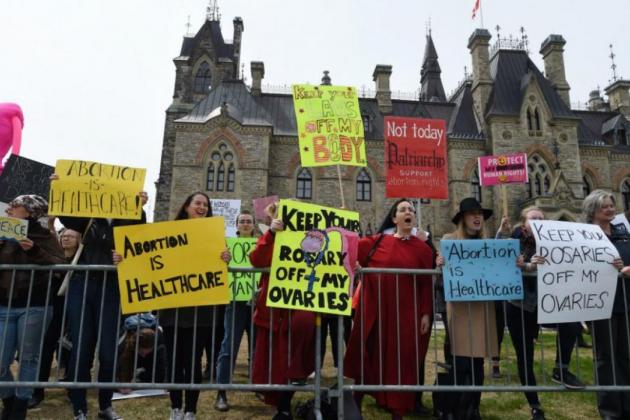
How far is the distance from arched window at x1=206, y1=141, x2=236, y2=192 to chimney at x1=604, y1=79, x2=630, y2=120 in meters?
28.9

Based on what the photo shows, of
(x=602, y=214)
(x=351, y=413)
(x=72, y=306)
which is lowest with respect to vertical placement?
(x=351, y=413)

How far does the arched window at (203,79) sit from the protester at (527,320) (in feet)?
88.3

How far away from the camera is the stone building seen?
23219 mm

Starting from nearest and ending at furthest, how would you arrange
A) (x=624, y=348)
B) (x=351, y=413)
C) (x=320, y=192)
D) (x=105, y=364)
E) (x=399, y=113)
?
(x=351, y=413), (x=105, y=364), (x=624, y=348), (x=320, y=192), (x=399, y=113)

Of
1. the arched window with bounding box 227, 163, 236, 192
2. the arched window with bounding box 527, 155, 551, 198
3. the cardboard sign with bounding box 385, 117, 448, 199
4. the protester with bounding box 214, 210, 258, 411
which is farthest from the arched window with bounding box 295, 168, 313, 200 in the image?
the protester with bounding box 214, 210, 258, 411

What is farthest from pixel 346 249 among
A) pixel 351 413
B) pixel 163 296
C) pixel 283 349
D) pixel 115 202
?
pixel 115 202

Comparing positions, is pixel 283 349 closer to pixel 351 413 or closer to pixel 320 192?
pixel 351 413

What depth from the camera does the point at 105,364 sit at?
399cm

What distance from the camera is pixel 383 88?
28125 millimetres

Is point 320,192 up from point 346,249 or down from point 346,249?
Answer: up

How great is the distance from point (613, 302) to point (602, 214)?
0.94m

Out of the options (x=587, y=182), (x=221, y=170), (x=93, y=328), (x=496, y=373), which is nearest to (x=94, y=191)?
(x=93, y=328)

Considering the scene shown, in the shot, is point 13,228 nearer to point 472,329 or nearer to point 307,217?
point 307,217

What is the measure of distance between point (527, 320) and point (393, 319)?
164 cm
